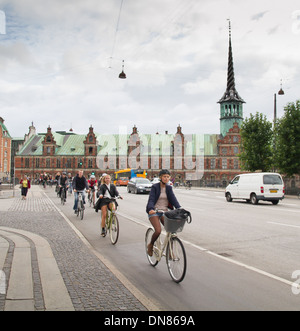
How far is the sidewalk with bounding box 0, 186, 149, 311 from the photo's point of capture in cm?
423

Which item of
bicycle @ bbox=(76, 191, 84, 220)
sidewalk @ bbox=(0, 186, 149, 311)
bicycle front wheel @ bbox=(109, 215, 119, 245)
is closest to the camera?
sidewalk @ bbox=(0, 186, 149, 311)

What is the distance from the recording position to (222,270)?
609 centimetres

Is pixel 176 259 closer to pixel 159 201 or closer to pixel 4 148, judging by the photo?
pixel 159 201

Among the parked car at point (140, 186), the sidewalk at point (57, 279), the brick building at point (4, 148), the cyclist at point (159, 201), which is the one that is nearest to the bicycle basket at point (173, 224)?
the cyclist at point (159, 201)

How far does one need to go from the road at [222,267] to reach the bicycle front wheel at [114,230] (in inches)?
6.6

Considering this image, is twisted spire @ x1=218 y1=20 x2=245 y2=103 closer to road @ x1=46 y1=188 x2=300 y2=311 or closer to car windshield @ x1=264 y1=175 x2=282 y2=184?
car windshield @ x1=264 y1=175 x2=282 y2=184

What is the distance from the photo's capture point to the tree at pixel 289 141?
33.2 meters

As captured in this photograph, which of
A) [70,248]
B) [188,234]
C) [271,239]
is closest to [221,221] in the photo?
[188,234]

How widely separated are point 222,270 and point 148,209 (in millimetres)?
1687

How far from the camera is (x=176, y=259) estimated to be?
5.59 m

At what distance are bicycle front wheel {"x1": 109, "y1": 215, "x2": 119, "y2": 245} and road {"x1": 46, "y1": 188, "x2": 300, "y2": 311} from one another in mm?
168

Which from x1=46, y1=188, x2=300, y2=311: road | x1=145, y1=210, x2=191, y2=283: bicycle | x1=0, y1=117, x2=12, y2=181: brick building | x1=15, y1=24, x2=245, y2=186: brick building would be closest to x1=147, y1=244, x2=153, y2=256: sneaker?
x1=46, y1=188, x2=300, y2=311: road

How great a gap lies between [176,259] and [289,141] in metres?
31.4
